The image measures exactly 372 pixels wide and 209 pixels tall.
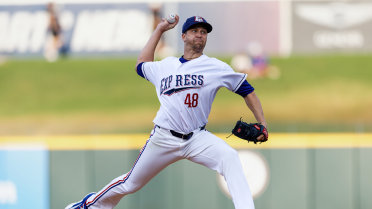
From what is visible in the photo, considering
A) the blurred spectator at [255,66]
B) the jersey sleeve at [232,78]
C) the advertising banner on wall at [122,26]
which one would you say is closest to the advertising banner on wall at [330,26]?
the advertising banner on wall at [122,26]

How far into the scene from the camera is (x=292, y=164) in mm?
7344

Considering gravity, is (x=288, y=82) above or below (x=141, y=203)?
above

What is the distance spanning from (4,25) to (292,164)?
36.0ft

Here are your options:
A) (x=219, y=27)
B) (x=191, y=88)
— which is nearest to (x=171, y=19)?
(x=191, y=88)

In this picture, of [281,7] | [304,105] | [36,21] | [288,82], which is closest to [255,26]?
[281,7]

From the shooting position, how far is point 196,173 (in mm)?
7387

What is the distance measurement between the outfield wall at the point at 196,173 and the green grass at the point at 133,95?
3925mm

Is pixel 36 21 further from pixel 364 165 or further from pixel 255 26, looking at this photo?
pixel 364 165

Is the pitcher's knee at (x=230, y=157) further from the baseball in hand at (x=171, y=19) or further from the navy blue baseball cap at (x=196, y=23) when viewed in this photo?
the baseball in hand at (x=171, y=19)

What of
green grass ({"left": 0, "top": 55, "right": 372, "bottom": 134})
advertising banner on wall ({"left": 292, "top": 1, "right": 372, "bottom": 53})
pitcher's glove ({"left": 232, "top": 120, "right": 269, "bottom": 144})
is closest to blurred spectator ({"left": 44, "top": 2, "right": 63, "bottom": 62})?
green grass ({"left": 0, "top": 55, "right": 372, "bottom": 134})

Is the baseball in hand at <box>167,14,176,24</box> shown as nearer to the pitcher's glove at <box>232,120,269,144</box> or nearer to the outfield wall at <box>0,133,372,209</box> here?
the pitcher's glove at <box>232,120,269,144</box>

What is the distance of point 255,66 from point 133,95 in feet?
9.58

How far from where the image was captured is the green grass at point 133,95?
12.4 metres

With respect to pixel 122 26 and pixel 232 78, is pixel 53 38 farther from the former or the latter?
pixel 232 78
